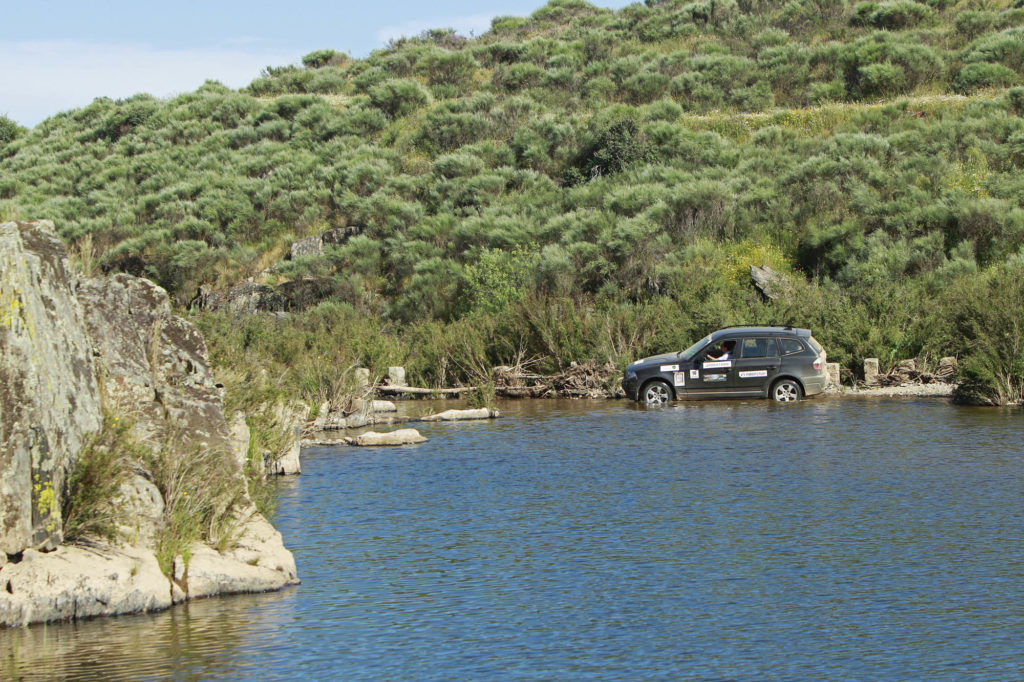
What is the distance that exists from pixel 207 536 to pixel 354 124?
173 feet

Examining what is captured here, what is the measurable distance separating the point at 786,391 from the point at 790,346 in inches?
43.2

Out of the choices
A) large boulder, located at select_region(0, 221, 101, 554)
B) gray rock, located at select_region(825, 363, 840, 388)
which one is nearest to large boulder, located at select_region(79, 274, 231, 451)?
large boulder, located at select_region(0, 221, 101, 554)

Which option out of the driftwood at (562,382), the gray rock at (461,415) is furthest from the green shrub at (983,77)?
the gray rock at (461,415)

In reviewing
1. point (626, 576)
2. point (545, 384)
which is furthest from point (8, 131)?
point (626, 576)

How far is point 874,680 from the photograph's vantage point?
28.5ft

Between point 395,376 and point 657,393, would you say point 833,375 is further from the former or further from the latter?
point 395,376

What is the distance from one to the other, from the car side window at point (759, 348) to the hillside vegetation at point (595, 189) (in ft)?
12.2

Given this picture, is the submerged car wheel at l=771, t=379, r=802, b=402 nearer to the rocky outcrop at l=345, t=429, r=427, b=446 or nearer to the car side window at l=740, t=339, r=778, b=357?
the car side window at l=740, t=339, r=778, b=357

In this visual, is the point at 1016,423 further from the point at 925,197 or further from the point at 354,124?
the point at 354,124

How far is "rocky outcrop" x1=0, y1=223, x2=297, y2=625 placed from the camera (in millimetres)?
10391

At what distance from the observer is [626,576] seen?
1184 centimetres

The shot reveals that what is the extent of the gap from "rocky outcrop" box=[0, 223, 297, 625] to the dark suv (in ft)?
51.1

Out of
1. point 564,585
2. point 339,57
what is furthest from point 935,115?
point 339,57

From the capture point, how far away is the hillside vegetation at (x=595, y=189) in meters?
31.7
